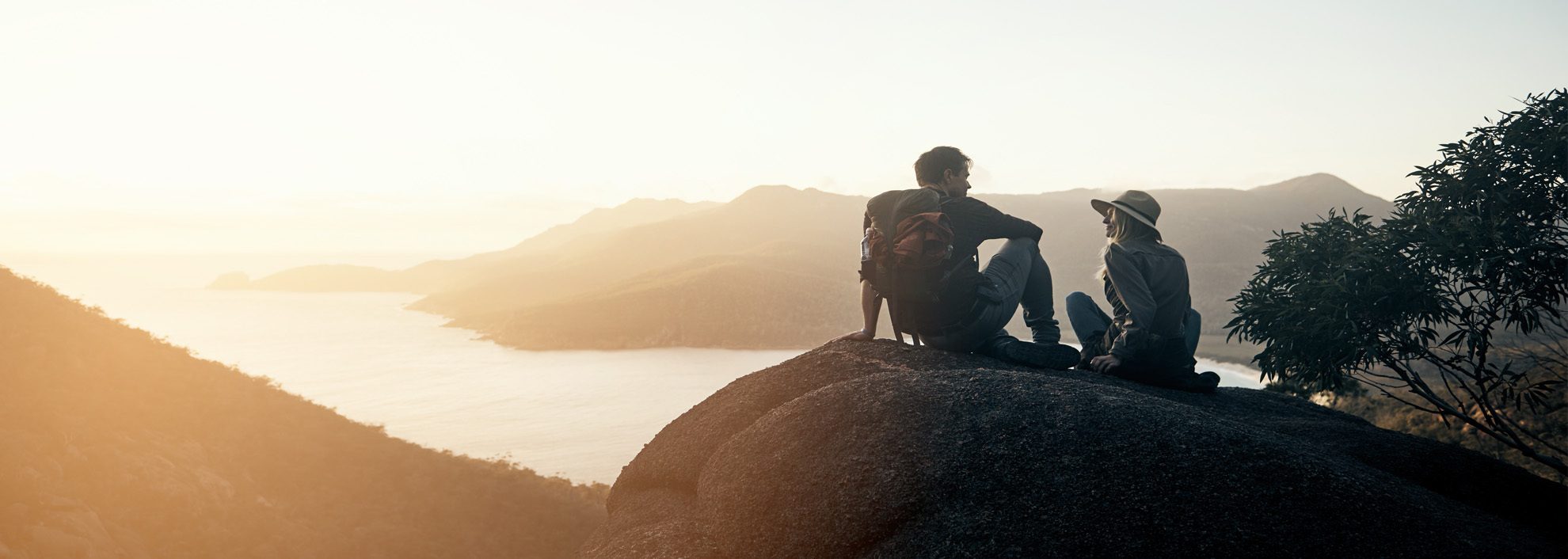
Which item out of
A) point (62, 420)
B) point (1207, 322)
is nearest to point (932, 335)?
point (62, 420)

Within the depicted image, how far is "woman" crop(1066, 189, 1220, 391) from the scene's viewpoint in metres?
9.70

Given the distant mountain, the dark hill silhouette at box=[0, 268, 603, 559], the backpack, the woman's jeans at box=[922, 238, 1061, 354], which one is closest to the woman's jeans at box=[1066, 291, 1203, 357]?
the woman's jeans at box=[922, 238, 1061, 354]

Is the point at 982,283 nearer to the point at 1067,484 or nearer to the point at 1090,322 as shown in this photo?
the point at 1090,322

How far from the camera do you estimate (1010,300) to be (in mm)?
10445

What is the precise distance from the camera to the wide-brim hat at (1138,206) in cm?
991

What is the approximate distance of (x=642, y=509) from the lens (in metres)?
11.1

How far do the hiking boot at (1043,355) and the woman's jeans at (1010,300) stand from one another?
0.57ft

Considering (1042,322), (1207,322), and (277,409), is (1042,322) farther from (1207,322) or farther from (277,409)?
(1207,322)

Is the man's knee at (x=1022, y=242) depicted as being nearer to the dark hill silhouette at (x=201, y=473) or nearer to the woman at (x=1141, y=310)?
the woman at (x=1141, y=310)

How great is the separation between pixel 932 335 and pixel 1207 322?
109 metres

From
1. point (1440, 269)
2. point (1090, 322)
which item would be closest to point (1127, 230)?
point (1090, 322)

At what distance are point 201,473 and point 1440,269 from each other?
24768mm

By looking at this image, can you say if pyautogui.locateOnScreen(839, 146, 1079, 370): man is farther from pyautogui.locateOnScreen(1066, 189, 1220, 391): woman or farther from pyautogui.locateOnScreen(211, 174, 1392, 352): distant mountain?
pyautogui.locateOnScreen(211, 174, 1392, 352): distant mountain

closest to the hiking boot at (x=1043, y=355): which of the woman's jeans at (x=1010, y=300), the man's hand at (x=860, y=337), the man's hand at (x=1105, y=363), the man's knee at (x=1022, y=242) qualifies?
the woman's jeans at (x=1010, y=300)
